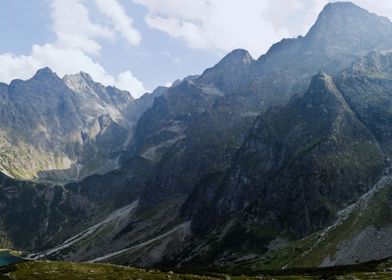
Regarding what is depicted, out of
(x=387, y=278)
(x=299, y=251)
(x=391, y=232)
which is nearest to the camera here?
(x=387, y=278)

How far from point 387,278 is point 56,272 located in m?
64.0

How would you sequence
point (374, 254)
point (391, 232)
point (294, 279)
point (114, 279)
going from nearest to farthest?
point (114, 279) < point (294, 279) < point (374, 254) < point (391, 232)

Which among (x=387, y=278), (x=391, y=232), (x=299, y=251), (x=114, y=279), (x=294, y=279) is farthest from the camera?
(x=299, y=251)

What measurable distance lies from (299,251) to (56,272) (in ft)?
401

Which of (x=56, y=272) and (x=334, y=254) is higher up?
(x=56, y=272)

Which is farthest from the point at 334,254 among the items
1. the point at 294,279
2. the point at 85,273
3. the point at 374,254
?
the point at 85,273

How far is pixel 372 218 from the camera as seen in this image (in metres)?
196

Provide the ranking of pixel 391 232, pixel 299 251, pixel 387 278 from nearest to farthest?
1. pixel 387 278
2. pixel 391 232
3. pixel 299 251

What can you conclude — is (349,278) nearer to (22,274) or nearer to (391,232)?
(22,274)

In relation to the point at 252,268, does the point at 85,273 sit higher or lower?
higher

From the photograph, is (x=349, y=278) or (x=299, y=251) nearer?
(x=349, y=278)

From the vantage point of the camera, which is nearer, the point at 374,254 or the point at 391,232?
the point at 374,254

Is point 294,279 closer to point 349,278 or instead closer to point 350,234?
point 349,278

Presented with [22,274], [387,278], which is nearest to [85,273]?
[22,274]
